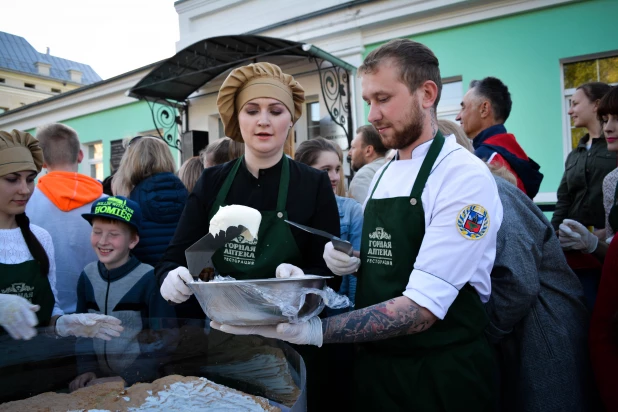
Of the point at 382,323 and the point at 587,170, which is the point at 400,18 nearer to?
the point at 587,170

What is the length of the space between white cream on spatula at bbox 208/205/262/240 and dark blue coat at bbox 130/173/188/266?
1.48m

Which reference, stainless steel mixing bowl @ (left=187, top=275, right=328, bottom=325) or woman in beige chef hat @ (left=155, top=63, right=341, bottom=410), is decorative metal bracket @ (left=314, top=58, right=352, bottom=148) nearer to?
woman in beige chef hat @ (left=155, top=63, right=341, bottom=410)

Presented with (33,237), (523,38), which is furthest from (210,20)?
(33,237)

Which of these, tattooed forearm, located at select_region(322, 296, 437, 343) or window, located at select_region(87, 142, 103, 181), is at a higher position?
window, located at select_region(87, 142, 103, 181)

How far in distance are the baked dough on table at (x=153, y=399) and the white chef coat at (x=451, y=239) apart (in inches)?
20.4

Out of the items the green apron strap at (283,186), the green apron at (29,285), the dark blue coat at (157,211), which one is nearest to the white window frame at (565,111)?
the dark blue coat at (157,211)

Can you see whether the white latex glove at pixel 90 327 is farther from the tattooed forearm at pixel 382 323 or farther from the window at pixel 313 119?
the window at pixel 313 119

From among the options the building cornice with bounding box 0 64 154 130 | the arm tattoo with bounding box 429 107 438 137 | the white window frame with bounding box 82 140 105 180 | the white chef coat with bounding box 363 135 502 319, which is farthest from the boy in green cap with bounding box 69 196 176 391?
the white window frame with bounding box 82 140 105 180

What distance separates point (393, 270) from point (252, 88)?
0.83m

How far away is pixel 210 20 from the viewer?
925cm

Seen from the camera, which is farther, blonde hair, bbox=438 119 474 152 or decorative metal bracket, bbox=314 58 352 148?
decorative metal bracket, bbox=314 58 352 148

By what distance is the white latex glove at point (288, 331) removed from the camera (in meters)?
1.19

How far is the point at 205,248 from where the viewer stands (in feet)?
4.52

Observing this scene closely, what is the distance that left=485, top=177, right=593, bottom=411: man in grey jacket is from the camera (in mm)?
1555
